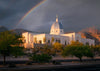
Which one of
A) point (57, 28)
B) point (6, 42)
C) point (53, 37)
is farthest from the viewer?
point (57, 28)

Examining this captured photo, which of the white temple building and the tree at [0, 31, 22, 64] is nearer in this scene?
the tree at [0, 31, 22, 64]

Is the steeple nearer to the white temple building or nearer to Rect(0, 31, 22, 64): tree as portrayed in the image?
the white temple building

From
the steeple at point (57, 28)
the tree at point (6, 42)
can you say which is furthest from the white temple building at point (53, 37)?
the tree at point (6, 42)

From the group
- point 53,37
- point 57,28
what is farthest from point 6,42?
point 57,28

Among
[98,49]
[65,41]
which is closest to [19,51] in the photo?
[98,49]

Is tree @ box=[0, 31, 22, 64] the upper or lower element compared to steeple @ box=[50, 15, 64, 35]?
lower

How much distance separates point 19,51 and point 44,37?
180ft

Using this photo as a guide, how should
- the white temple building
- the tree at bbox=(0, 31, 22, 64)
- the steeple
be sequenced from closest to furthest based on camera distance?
A: the tree at bbox=(0, 31, 22, 64) → the white temple building → the steeple

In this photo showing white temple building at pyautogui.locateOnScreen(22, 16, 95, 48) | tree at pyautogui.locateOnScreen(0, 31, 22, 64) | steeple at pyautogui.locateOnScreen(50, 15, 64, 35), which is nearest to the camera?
tree at pyautogui.locateOnScreen(0, 31, 22, 64)

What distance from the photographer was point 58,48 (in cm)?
7088

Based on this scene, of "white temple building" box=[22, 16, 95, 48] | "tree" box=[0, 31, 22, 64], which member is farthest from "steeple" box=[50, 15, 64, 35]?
"tree" box=[0, 31, 22, 64]

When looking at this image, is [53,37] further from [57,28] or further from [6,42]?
[6,42]

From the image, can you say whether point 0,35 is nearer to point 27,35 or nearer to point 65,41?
point 27,35

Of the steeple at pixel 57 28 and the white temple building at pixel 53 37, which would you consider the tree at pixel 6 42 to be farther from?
the steeple at pixel 57 28
